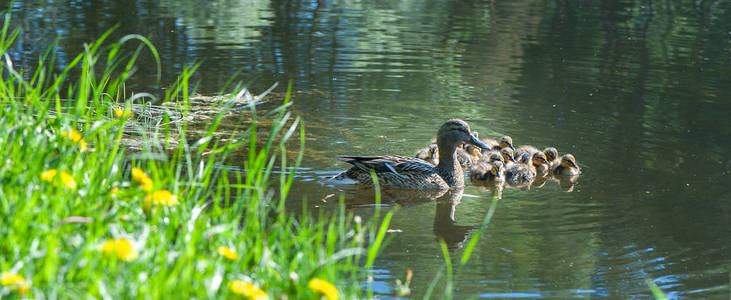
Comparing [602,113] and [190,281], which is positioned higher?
[190,281]

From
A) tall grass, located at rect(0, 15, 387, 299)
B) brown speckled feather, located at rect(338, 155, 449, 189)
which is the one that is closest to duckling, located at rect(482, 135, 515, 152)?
brown speckled feather, located at rect(338, 155, 449, 189)

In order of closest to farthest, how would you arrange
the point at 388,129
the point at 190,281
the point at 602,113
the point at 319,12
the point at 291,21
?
the point at 190,281 → the point at 388,129 → the point at 602,113 → the point at 291,21 → the point at 319,12

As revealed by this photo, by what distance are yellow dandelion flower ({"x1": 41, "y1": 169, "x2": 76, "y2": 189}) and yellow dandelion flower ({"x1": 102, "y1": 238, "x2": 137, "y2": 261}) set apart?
2.38 feet

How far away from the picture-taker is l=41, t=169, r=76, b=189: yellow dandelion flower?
11.3 feet

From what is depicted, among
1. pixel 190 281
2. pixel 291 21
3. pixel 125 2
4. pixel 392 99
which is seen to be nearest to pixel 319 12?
pixel 291 21

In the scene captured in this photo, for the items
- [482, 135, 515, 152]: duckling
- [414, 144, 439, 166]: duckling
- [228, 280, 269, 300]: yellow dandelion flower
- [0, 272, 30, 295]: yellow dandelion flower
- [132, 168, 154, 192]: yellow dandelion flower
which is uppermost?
[0, 272, 30, 295]: yellow dandelion flower

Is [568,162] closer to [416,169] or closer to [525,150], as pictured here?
[525,150]

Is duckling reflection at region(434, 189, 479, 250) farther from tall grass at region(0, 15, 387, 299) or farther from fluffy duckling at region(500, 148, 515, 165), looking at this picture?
tall grass at region(0, 15, 387, 299)

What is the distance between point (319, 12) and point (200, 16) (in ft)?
8.73

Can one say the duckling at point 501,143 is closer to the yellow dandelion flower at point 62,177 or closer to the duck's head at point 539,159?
the duck's head at point 539,159

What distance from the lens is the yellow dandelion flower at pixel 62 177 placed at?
11.3 ft

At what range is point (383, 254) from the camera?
17.0ft

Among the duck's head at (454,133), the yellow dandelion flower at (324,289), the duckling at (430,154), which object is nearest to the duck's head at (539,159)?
the duck's head at (454,133)

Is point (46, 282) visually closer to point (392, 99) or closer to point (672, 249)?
point (672, 249)
